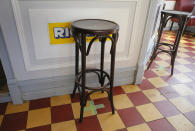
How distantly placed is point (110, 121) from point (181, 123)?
0.73 metres

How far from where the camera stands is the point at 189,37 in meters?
4.11

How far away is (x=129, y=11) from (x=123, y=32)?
0.24 metres

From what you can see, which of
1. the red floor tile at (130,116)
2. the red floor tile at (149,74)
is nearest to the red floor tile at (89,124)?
the red floor tile at (130,116)

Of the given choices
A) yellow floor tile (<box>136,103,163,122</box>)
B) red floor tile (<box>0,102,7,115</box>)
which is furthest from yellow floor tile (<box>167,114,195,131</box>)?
red floor tile (<box>0,102,7,115</box>)

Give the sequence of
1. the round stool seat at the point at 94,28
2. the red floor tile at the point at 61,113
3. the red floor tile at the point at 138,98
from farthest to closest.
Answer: the red floor tile at the point at 138,98 < the red floor tile at the point at 61,113 < the round stool seat at the point at 94,28

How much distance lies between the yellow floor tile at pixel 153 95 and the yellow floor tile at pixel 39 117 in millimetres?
1205

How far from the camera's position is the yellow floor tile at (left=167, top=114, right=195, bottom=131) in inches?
58.6

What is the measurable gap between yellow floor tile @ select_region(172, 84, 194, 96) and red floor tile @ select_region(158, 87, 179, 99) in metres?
0.07

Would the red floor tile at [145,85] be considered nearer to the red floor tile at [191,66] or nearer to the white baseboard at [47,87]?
the white baseboard at [47,87]

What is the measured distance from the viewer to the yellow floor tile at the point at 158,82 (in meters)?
2.12

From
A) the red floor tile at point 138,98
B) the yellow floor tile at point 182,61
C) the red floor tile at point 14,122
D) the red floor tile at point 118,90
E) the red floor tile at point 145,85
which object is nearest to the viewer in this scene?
the red floor tile at point 14,122

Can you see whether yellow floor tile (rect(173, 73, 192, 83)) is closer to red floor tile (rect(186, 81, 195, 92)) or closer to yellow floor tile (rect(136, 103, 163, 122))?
red floor tile (rect(186, 81, 195, 92))

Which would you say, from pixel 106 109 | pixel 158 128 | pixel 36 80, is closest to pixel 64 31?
pixel 36 80

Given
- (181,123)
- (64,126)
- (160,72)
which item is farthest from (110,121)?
(160,72)
